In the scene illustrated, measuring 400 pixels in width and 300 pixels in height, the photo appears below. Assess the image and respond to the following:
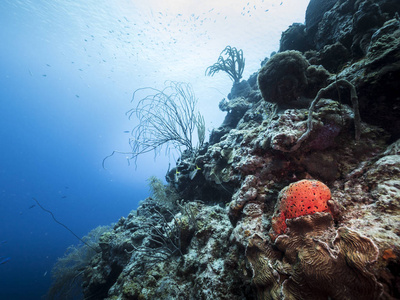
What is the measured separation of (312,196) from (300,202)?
134 mm

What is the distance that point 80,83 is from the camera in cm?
5541

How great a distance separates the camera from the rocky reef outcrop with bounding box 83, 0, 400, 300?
1.19m

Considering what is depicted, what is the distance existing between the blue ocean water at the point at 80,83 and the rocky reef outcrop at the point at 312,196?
2697 mm

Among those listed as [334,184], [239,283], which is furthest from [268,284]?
[334,184]

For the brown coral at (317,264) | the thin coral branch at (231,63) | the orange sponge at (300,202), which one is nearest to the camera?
the brown coral at (317,264)

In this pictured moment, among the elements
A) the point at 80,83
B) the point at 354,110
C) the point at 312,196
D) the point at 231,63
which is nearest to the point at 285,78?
the point at 354,110

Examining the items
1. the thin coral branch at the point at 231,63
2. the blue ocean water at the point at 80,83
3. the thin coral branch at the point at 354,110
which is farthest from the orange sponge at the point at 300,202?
the thin coral branch at the point at 231,63

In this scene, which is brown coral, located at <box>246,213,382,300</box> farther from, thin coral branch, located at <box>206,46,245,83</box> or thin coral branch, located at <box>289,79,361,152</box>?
thin coral branch, located at <box>206,46,245,83</box>

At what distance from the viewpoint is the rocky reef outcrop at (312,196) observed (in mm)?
1190

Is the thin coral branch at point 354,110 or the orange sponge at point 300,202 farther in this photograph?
the thin coral branch at point 354,110

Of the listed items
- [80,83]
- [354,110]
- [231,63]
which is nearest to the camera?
[354,110]

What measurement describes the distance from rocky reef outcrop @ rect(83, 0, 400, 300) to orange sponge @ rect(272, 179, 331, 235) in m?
0.01

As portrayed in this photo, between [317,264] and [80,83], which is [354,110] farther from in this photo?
[80,83]

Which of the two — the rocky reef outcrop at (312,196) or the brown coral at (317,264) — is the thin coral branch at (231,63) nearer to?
the rocky reef outcrop at (312,196)
